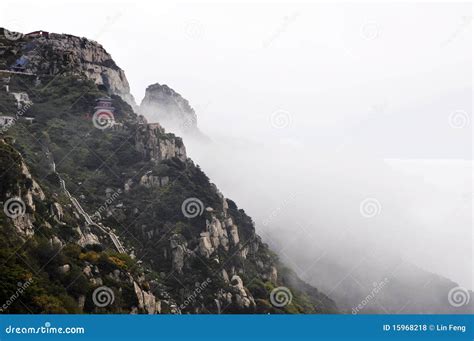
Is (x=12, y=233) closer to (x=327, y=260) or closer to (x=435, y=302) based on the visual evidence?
(x=327, y=260)

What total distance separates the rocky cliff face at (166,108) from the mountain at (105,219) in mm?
51565

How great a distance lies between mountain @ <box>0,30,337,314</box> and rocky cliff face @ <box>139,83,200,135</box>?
51.6 meters

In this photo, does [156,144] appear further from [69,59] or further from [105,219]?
[69,59]

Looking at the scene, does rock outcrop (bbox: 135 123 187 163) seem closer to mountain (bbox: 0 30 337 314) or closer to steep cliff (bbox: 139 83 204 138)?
mountain (bbox: 0 30 337 314)

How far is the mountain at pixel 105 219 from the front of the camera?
157 ft

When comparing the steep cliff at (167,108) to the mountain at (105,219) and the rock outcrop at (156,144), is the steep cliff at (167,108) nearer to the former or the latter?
the mountain at (105,219)

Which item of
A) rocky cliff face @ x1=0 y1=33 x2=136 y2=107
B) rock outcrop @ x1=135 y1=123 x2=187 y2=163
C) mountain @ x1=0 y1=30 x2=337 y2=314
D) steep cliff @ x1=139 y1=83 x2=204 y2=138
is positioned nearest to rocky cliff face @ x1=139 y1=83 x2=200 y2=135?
steep cliff @ x1=139 y1=83 x2=204 y2=138

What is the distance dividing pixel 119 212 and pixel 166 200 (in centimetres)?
835

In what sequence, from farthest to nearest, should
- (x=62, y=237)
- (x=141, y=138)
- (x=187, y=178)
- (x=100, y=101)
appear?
(x=100, y=101)
(x=141, y=138)
(x=187, y=178)
(x=62, y=237)

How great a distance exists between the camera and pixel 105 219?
74.3 meters

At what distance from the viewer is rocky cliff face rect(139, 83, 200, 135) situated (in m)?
179

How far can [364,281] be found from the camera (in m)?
148

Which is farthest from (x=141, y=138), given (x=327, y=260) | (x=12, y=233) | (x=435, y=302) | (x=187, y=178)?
(x=435, y=302)

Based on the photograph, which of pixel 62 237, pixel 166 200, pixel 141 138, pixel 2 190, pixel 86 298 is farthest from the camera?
pixel 141 138
